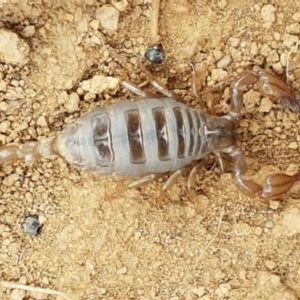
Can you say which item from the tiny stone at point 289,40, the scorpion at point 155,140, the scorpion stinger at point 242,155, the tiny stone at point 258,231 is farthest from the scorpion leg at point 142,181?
the tiny stone at point 289,40

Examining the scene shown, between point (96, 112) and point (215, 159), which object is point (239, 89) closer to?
point (215, 159)

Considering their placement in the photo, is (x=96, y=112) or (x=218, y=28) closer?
(x=96, y=112)

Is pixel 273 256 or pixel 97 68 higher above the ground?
pixel 97 68

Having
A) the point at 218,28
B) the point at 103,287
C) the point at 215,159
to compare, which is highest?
the point at 218,28

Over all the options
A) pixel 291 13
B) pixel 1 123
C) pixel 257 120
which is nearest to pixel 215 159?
pixel 257 120

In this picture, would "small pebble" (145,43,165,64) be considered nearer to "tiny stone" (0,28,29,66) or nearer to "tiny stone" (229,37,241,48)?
"tiny stone" (229,37,241,48)

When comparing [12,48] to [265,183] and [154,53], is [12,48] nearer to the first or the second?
[154,53]

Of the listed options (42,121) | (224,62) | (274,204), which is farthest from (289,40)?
(42,121)
